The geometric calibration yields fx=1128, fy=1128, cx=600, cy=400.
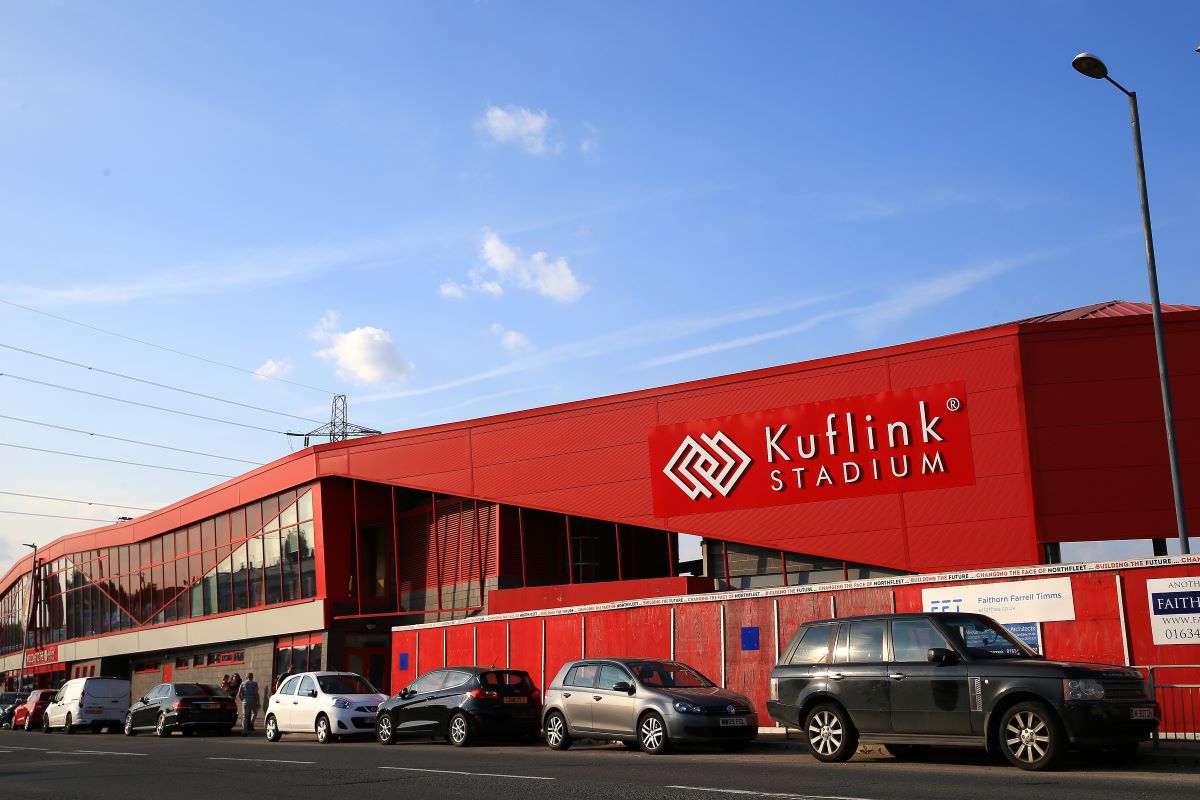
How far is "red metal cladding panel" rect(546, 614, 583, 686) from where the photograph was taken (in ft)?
83.2

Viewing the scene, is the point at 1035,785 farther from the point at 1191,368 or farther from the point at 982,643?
the point at 1191,368

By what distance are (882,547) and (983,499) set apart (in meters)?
2.76

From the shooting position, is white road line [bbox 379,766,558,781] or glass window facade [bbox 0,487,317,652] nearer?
white road line [bbox 379,766,558,781]

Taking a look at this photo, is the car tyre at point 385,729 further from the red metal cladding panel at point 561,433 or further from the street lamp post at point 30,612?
the street lamp post at point 30,612

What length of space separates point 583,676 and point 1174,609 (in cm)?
909

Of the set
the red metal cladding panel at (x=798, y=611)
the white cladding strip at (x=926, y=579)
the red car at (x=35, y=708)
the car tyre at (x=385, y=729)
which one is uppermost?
the white cladding strip at (x=926, y=579)

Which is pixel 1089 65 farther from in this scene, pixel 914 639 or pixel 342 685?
pixel 342 685

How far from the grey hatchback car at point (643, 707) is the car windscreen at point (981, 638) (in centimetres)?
440

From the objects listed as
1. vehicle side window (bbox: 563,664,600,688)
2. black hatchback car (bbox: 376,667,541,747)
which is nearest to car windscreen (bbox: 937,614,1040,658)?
vehicle side window (bbox: 563,664,600,688)

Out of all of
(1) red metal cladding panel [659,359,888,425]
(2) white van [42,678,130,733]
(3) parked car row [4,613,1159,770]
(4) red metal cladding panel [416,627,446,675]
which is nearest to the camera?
(3) parked car row [4,613,1159,770]

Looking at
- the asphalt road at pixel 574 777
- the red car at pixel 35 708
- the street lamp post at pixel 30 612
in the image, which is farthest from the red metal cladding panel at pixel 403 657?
the street lamp post at pixel 30 612

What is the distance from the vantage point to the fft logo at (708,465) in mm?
30469

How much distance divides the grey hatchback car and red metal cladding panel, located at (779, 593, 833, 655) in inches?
130

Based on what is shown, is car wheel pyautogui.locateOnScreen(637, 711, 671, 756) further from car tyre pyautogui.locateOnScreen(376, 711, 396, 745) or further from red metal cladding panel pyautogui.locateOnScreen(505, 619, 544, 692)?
red metal cladding panel pyautogui.locateOnScreen(505, 619, 544, 692)
